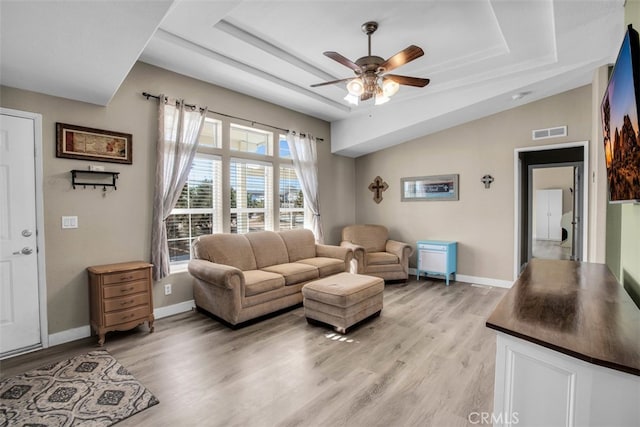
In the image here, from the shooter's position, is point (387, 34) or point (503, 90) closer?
point (387, 34)

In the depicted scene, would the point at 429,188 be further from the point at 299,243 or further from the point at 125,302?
the point at 125,302

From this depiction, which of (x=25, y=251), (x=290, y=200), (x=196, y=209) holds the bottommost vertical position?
(x=25, y=251)

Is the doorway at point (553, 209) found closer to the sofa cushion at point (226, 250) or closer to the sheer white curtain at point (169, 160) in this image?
the sofa cushion at point (226, 250)

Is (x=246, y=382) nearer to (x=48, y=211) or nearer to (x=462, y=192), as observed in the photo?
(x=48, y=211)

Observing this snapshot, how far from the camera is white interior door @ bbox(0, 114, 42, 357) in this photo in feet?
8.94

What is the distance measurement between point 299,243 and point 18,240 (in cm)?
318

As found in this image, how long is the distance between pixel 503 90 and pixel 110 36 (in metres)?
4.37

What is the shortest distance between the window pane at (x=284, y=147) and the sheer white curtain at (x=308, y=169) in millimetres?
100

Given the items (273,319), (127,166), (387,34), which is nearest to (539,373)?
(273,319)

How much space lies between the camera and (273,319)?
3.64 metres

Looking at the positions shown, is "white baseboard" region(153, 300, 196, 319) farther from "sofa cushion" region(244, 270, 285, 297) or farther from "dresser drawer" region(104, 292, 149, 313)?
"sofa cushion" region(244, 270, 285, 297)

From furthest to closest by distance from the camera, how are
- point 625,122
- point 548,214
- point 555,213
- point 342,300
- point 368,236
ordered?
point 548,214
point 555,213
point 368,236
point 342,300
point 625,122

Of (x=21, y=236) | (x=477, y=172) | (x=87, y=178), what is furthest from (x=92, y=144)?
(x=477, y=172)

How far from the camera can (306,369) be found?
2506 millimetres
